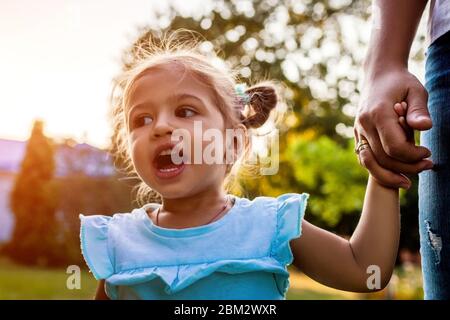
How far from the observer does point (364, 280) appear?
1.11m

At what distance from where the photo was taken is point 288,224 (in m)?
1.13

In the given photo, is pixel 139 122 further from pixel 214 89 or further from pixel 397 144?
pixel 397 144

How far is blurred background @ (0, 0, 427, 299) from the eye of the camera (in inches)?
226

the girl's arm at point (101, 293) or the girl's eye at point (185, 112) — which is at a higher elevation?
Result: the girl's eye at point (185, 112)

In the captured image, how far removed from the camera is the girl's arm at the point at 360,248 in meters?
1.08

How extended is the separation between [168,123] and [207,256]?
282mm

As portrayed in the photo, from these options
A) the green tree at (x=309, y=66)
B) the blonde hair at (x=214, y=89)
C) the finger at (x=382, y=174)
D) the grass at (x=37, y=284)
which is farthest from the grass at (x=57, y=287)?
the finger at (x=382, y=174)

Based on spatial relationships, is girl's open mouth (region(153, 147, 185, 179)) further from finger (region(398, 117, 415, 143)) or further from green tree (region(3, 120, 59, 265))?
Answer: green tree (region(3, 120, 59, 265))

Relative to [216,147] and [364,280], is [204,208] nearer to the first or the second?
[216,147]

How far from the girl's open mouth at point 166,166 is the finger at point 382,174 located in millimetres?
365

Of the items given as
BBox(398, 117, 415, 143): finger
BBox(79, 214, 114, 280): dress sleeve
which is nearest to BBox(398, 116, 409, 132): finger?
BBox(398, 117, 415, 143): finger

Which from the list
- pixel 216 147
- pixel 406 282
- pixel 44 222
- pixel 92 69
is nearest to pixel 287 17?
pixel 92 69

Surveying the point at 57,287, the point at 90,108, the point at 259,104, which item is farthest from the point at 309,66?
the point at 259,104

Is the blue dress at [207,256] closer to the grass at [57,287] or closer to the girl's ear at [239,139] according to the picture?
the girl's ear at [239,139]
